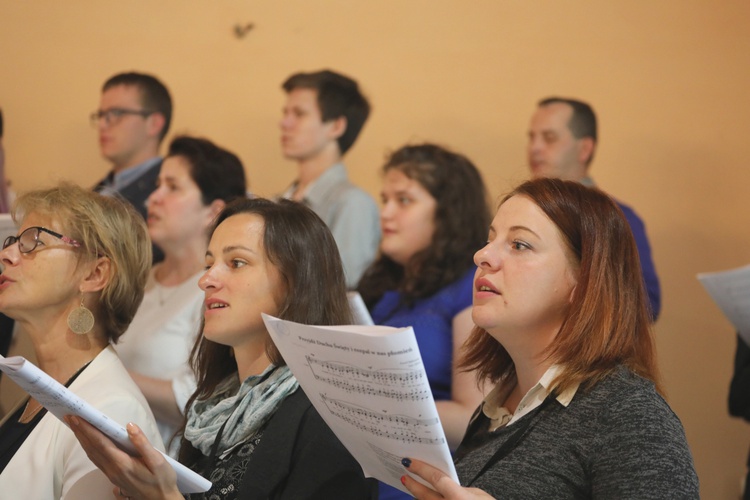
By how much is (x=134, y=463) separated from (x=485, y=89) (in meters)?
3.13

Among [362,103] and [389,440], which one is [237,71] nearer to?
[362,103]

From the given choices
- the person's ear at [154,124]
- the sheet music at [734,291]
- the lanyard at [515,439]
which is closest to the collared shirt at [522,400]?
the lanyard at [515,439]

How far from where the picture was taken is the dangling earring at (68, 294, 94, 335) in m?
2.32

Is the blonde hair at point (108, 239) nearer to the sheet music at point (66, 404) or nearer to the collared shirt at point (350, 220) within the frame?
the sheet music at point (66, 404)

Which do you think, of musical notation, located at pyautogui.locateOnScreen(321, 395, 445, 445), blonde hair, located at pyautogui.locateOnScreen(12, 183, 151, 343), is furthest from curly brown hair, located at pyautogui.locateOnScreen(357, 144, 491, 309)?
musical notation, located at pyautogui.locateOnScreen(321, 395, 445, 445)

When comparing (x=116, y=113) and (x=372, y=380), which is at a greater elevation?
(x=116, y=113)

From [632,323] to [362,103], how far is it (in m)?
2.51

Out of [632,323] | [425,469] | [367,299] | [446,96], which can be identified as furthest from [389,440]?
[446,96]

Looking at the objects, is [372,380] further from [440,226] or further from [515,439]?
[440,226]

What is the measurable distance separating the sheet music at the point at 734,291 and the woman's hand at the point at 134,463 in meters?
1.59

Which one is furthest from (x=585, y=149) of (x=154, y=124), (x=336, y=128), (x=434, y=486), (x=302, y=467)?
(x=434, y=486)

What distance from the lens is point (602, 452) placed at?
1.58 meters

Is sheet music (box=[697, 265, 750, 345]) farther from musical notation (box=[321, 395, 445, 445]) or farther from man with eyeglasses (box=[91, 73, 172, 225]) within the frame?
man with eyeglasses (box=[91, 73, 172, 225])

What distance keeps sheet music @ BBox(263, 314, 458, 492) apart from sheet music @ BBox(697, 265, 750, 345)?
Answer: 4.45ft
